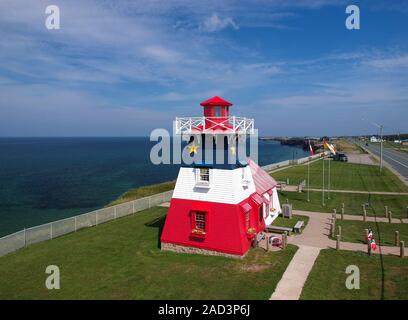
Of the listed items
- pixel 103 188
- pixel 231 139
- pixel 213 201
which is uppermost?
pixel 231 139

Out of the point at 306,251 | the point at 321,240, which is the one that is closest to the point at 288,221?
the point at 321,240

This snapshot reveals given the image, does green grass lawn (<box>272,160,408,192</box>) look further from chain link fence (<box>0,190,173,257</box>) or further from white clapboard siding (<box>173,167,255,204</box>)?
white clapboard siding (<box>173,167,255,204</box>)

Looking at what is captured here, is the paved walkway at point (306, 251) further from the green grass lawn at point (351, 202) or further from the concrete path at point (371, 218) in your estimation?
the green grass lawn at point (351, 202)

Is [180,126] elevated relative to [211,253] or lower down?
elevated
